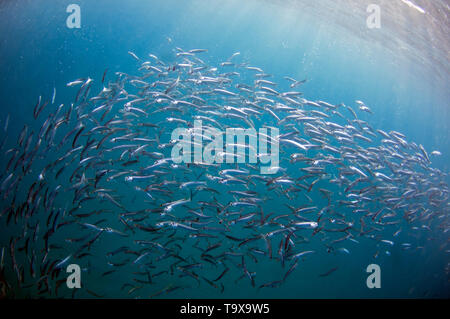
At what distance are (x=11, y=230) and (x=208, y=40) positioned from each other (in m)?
117

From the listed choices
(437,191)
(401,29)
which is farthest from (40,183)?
(401,29)

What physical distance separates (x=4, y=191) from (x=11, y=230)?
8201 mm

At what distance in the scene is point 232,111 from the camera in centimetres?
670

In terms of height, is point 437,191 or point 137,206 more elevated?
point 137,206

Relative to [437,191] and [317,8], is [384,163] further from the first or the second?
[317,8]

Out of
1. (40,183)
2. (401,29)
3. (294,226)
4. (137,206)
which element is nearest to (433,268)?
(401,29)

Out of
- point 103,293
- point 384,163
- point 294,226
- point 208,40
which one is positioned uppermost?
point 208,40

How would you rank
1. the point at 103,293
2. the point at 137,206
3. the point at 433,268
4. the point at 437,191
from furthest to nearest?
the point at 433,268 → the point at 137,206 → the point at 103,293 → the point at 437,191

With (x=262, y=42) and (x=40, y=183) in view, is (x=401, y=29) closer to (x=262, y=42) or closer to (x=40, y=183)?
(x=40, y=183)

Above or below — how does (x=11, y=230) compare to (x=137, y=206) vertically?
below

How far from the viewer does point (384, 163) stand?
796 centimetres

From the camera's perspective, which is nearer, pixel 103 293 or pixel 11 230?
pixel 103 293

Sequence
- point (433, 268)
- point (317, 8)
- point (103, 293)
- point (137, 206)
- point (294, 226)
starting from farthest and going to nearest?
point (317, 8) < point (433, 268) < point (137, 206) < point (103, 293) < point (294, 226)
